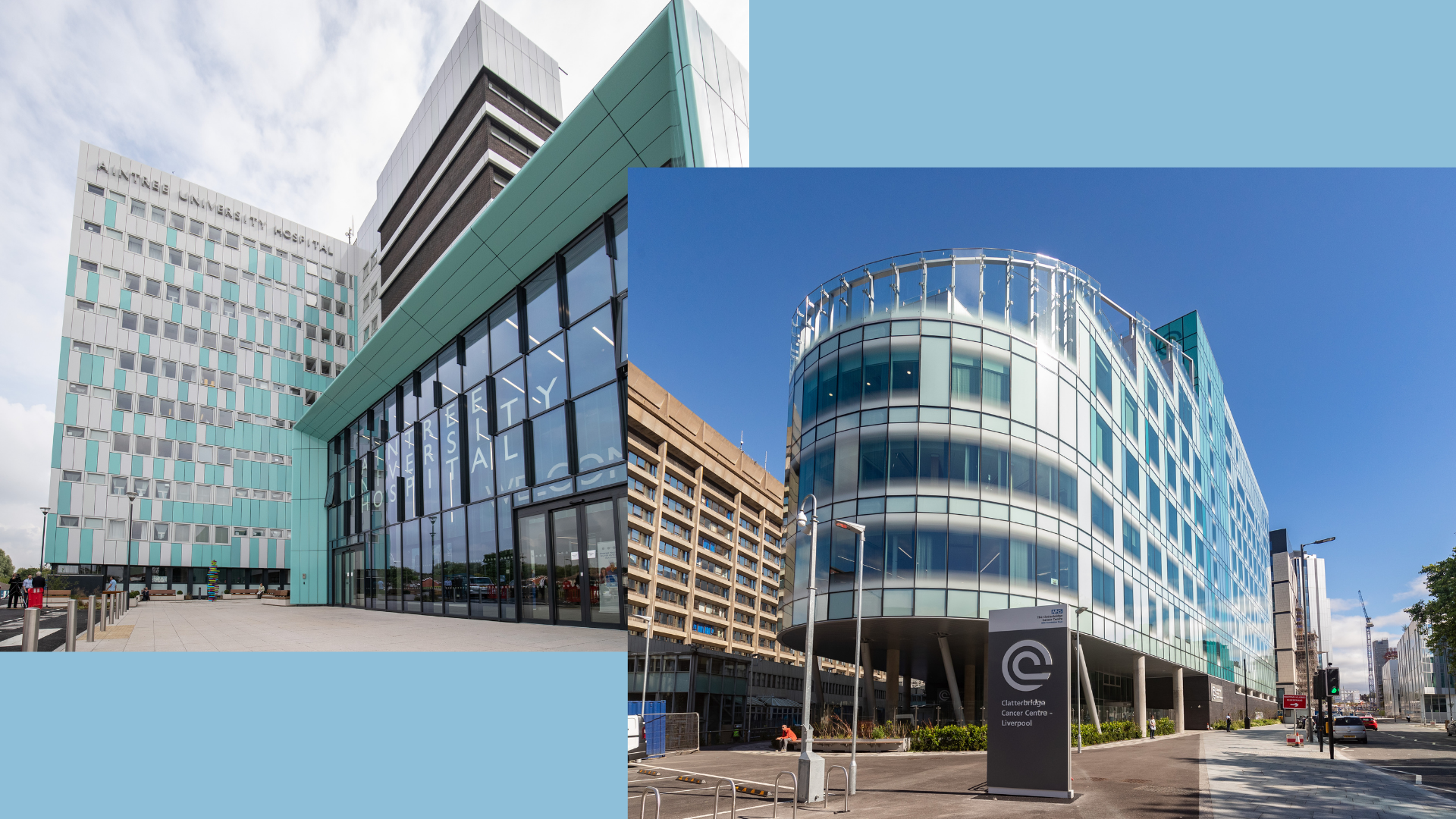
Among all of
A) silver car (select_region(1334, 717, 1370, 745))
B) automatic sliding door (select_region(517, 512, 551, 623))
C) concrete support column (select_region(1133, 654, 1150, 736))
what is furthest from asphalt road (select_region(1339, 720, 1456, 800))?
automatic sliding door (select_region(517, 512, 551, 623))

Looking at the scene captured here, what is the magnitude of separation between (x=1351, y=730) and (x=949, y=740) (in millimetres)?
13260

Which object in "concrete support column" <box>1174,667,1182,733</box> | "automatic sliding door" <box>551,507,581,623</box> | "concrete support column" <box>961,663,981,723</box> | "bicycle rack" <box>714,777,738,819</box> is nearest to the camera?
"bicycle rack" <box>714,777,738,819</box>

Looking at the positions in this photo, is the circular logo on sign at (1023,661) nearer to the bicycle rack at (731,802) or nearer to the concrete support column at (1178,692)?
the bicycle rack at (731,802)

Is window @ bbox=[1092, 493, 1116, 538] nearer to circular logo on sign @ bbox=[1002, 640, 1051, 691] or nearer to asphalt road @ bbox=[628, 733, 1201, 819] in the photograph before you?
asphalt road @ bbox=[628, 733, 1201, 819]

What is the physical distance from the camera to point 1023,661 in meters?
13.4

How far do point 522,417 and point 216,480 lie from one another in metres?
49.4

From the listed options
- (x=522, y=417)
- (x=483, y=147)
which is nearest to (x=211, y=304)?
(x=483, y=147)

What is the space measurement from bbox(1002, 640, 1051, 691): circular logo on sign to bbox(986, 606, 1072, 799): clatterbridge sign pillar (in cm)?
1

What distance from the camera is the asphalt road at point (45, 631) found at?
16252 mm

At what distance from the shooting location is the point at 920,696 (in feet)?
119

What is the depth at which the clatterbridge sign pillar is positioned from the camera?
1265 cm

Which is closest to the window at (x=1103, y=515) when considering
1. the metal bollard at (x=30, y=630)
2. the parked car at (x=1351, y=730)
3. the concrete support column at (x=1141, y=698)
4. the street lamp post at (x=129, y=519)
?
the concrete support column at (x=1141, y=698)

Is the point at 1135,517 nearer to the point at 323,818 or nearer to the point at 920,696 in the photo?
the point at 920,696

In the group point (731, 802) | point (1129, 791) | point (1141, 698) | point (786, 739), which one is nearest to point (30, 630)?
point (731, 802)
